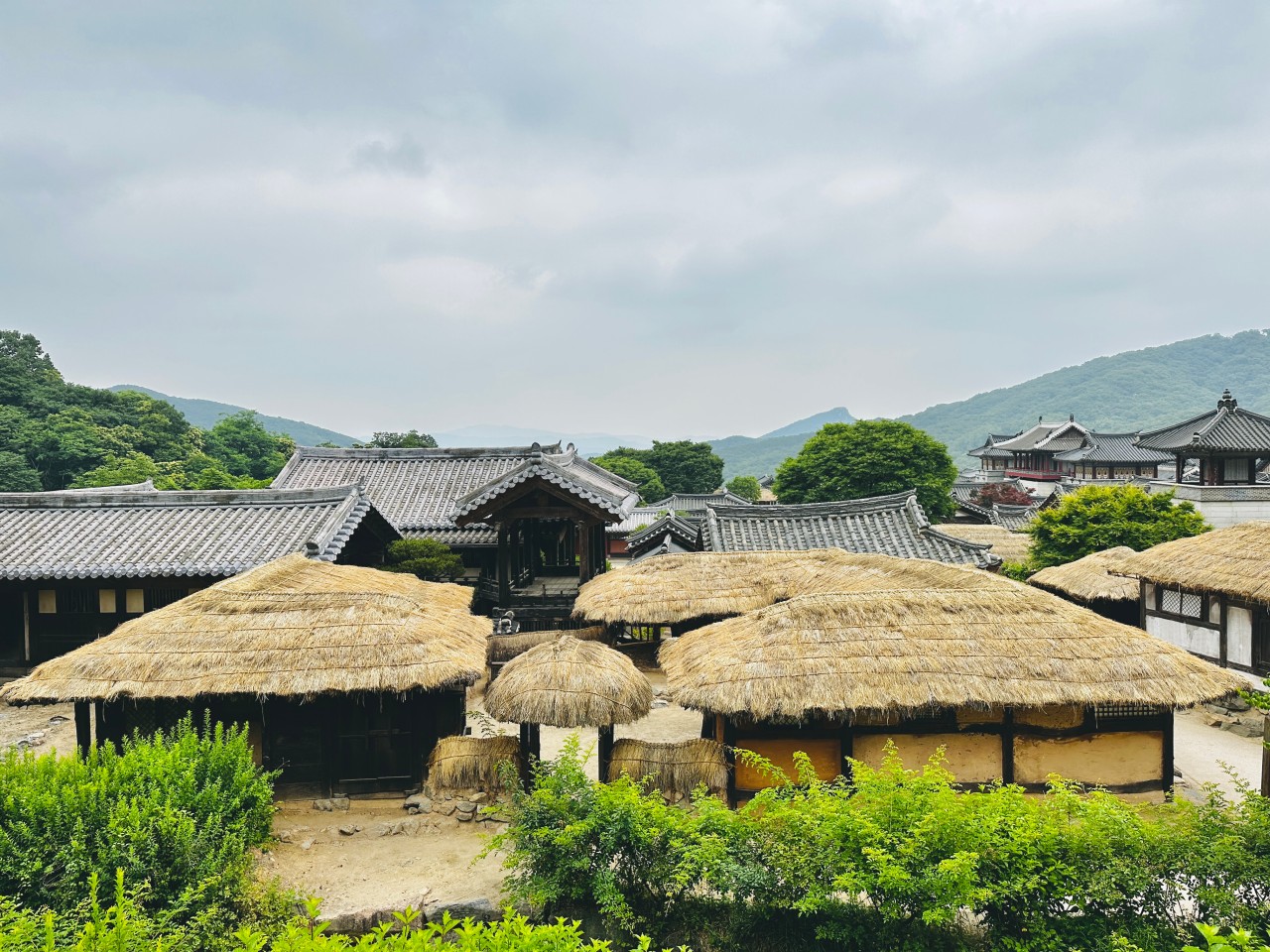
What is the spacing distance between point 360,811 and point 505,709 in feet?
12.6

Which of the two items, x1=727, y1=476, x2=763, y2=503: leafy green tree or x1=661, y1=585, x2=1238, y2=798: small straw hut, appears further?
x1=727, y1=476, x2=763, y2=503: leafy green tree

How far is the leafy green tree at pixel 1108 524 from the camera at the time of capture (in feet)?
78.0

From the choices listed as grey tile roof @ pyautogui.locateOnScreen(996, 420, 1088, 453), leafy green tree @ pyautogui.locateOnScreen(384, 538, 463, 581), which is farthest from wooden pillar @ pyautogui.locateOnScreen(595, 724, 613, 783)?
grey tile roof @ pyautogui.locateOnScreen(996, 420, 1088, 453)

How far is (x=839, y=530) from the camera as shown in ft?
71.3

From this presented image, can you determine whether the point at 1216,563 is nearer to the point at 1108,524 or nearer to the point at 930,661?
the point at 1108,524

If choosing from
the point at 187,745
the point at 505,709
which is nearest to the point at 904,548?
the point at 505,709

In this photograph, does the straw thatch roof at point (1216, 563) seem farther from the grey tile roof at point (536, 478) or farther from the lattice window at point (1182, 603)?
the grey tile roof at point (536, 478)

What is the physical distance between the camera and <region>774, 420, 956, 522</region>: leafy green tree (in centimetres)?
4769

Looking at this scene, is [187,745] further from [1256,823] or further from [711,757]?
[1256,823]

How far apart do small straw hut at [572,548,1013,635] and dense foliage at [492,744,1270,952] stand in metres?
6.82

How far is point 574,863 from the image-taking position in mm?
7758

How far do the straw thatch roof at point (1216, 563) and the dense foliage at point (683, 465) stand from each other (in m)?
67.0

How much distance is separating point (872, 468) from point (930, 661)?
3976 cm

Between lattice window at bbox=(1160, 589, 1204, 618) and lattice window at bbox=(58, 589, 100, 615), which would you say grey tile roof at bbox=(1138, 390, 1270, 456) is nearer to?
lattice window at bbox=(1160, 589, 1204, 618)
